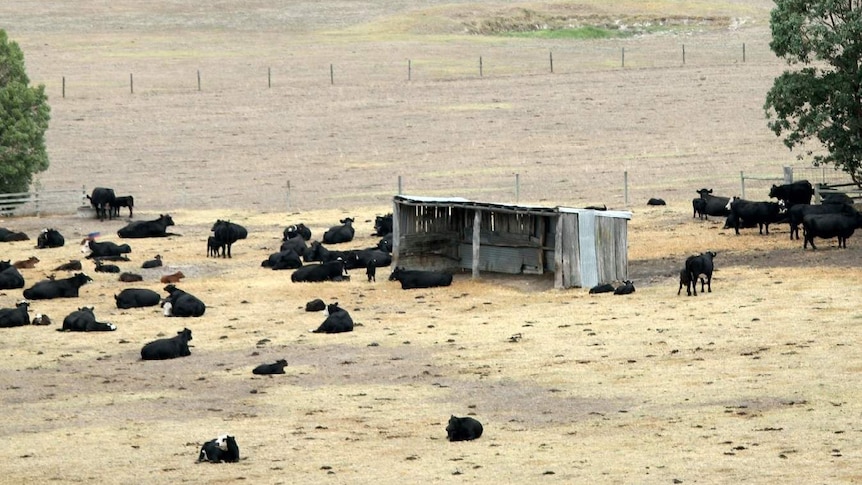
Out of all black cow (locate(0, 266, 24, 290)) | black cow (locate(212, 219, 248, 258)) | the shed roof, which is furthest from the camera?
black cow (locate(212, 219, 248, 258))

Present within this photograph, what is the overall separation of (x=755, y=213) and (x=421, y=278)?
10635 mm

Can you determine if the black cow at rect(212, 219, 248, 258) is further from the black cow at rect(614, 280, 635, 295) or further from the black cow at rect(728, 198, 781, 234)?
the black cow at rect(728, 198, 781, 234)

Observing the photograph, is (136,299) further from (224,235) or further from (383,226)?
(383,226)

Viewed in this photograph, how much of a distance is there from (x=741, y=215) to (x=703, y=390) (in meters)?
19.5

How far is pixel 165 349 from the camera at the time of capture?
3069cm

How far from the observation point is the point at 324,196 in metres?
57.8

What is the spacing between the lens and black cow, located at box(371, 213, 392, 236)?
47781mm

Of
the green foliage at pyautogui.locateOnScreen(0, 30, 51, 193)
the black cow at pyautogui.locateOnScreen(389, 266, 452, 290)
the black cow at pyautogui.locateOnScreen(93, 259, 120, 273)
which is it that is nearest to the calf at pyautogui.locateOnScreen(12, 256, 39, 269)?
the black cow at pyautogui.locateOnScreen(93, 259, 120, 273)

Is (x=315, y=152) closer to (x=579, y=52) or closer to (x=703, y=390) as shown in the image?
(x=579, y=52)

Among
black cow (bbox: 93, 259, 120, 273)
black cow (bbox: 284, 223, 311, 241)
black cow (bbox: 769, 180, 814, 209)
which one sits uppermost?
black cow (bbox: 769, 180, 814, 209)

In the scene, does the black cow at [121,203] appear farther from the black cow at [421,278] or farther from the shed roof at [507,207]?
the black cow at [421,278]

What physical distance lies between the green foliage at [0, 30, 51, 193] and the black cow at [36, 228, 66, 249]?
346 inches

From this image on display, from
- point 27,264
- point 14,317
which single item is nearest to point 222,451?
point 14,317

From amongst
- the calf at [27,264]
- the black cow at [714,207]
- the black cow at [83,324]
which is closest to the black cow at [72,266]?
the calf at [27,264]
